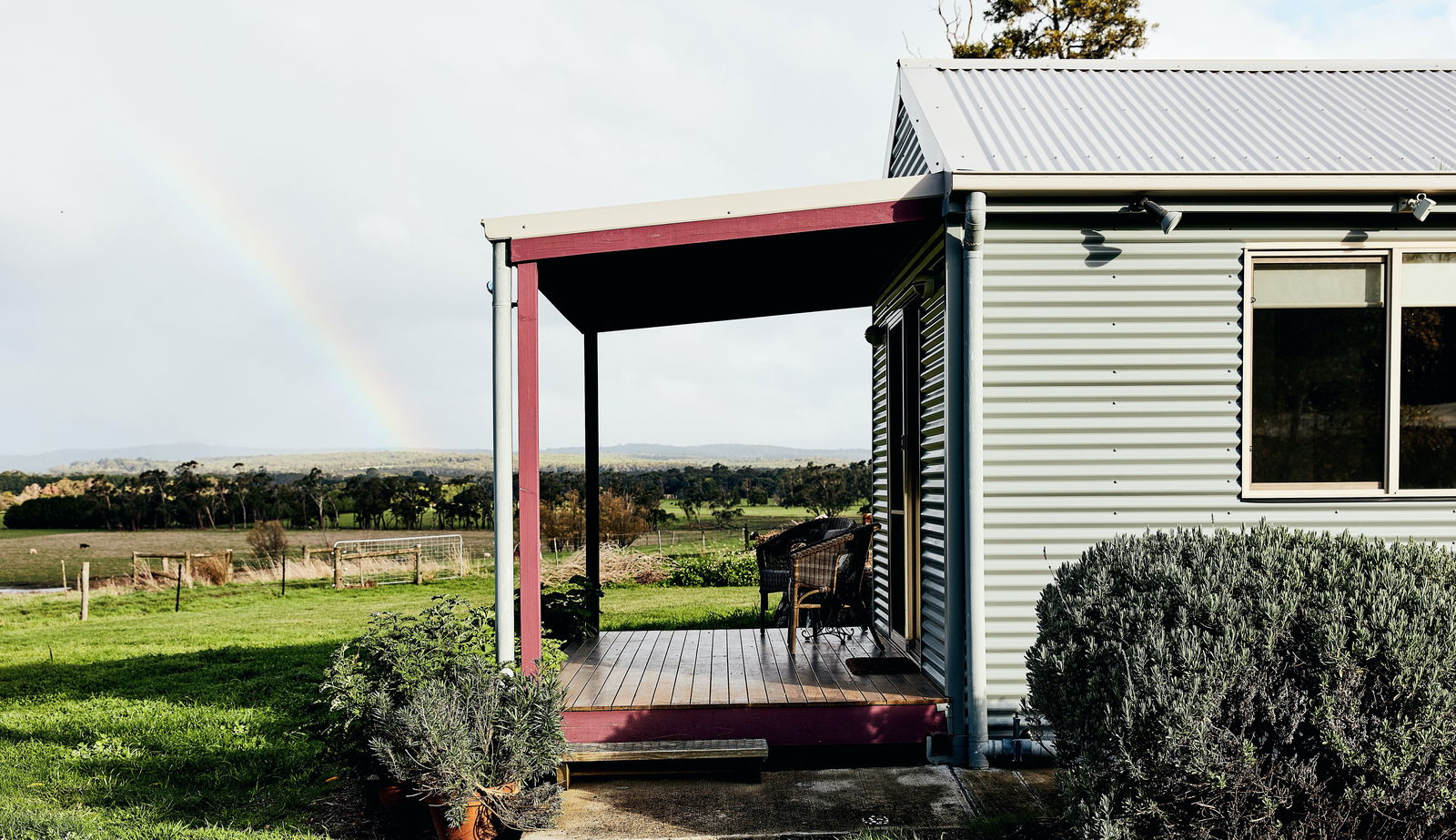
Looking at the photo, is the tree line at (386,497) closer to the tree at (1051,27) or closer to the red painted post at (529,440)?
the tree at (1051,27)

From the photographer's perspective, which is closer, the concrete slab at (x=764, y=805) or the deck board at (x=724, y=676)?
the concrete slab at (x=764, y=805)

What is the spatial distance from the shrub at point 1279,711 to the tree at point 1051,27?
603 inches

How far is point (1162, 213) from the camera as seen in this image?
4168 mm

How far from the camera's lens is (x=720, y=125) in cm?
1877

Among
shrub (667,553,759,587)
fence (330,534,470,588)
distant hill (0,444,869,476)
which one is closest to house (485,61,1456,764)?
shrub (667,553,759,587)

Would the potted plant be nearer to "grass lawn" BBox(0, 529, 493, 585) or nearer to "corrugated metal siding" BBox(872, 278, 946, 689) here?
"corrugated metal siding" BBox(872, 278, 946, 689)

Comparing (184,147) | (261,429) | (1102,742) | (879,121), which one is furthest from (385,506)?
(261,429)

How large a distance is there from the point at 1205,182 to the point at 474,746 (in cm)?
398

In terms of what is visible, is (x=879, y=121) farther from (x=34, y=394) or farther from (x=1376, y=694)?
(x=34, y=394)

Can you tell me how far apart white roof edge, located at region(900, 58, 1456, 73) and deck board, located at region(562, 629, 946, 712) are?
13.1 ft

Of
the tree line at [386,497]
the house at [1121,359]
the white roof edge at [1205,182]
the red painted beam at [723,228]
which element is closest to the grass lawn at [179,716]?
the house at [1121,359]

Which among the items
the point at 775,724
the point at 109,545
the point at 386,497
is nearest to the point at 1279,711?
the point at 775,724

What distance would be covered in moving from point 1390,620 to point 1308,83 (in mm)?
4808

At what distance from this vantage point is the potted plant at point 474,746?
10.9 feet
